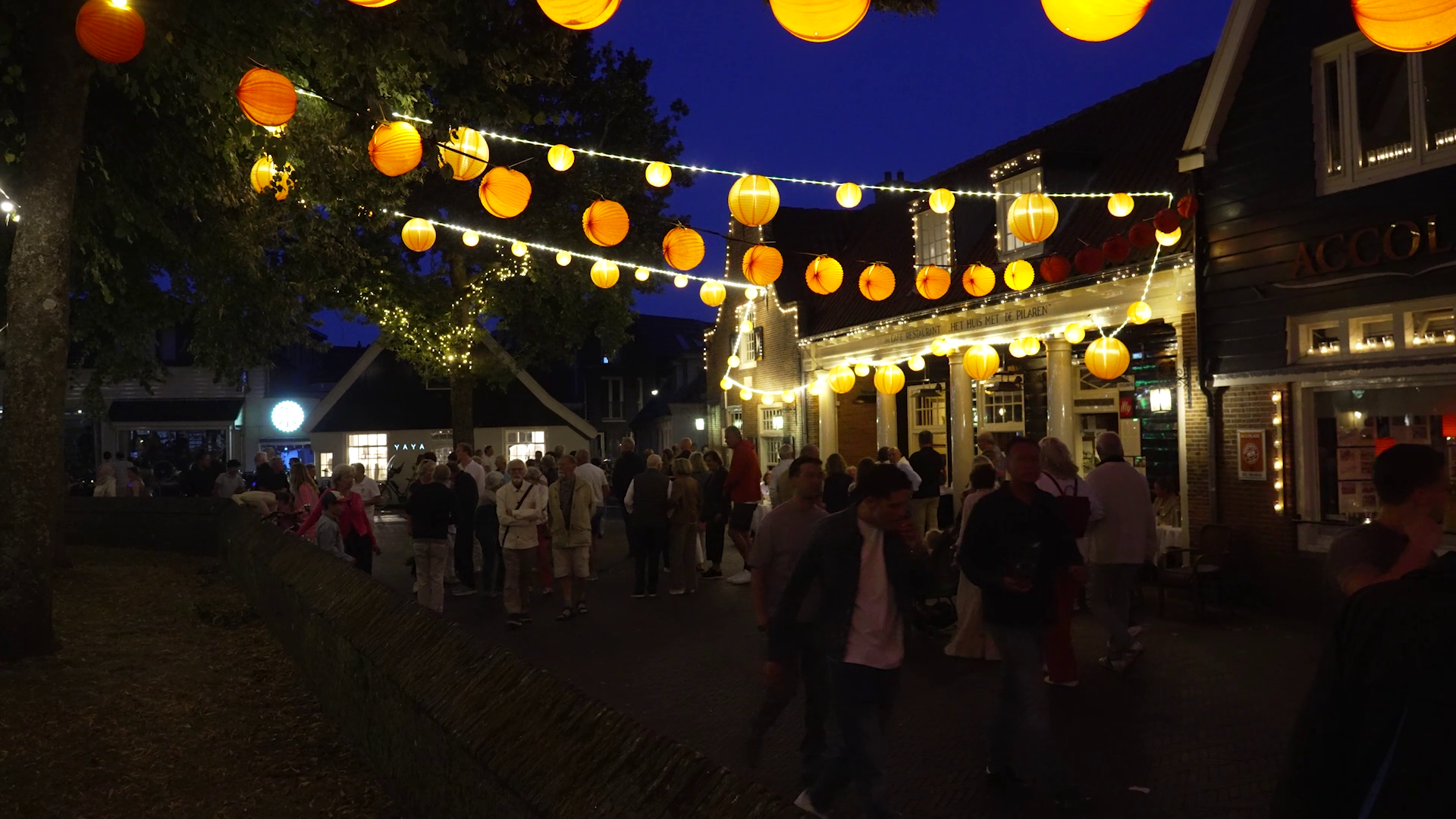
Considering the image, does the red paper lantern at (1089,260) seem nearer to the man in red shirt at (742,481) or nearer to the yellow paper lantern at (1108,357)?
the yellow paper lantern at (1108,357)

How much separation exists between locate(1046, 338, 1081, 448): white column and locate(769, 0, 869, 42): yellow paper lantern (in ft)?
39.0

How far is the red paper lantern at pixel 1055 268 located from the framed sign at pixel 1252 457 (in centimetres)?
399

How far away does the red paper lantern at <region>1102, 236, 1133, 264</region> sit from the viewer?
45.5 ft

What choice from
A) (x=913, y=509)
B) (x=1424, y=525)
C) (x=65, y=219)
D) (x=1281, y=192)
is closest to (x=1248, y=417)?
(x=1281, y=192)

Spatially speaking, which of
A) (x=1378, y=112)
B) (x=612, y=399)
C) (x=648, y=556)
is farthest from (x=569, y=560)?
(x=612, y=399)

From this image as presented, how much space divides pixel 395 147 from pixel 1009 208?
10814mm

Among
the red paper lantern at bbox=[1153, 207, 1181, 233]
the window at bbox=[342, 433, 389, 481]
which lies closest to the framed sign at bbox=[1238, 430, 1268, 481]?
the red paper lantern at bbox=[1153, 207, 1181, 233]

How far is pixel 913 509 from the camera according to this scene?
12.9 m

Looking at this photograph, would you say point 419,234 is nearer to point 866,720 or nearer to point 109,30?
point 109,30

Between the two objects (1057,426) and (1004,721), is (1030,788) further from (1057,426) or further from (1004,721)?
(1057,426)

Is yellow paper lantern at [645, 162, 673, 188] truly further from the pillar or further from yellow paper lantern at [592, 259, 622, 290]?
the pillar

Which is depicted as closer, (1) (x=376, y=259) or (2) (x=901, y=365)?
(1) (x=376, y=259)

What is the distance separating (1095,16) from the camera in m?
5.05

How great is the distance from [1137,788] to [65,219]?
366 inches
